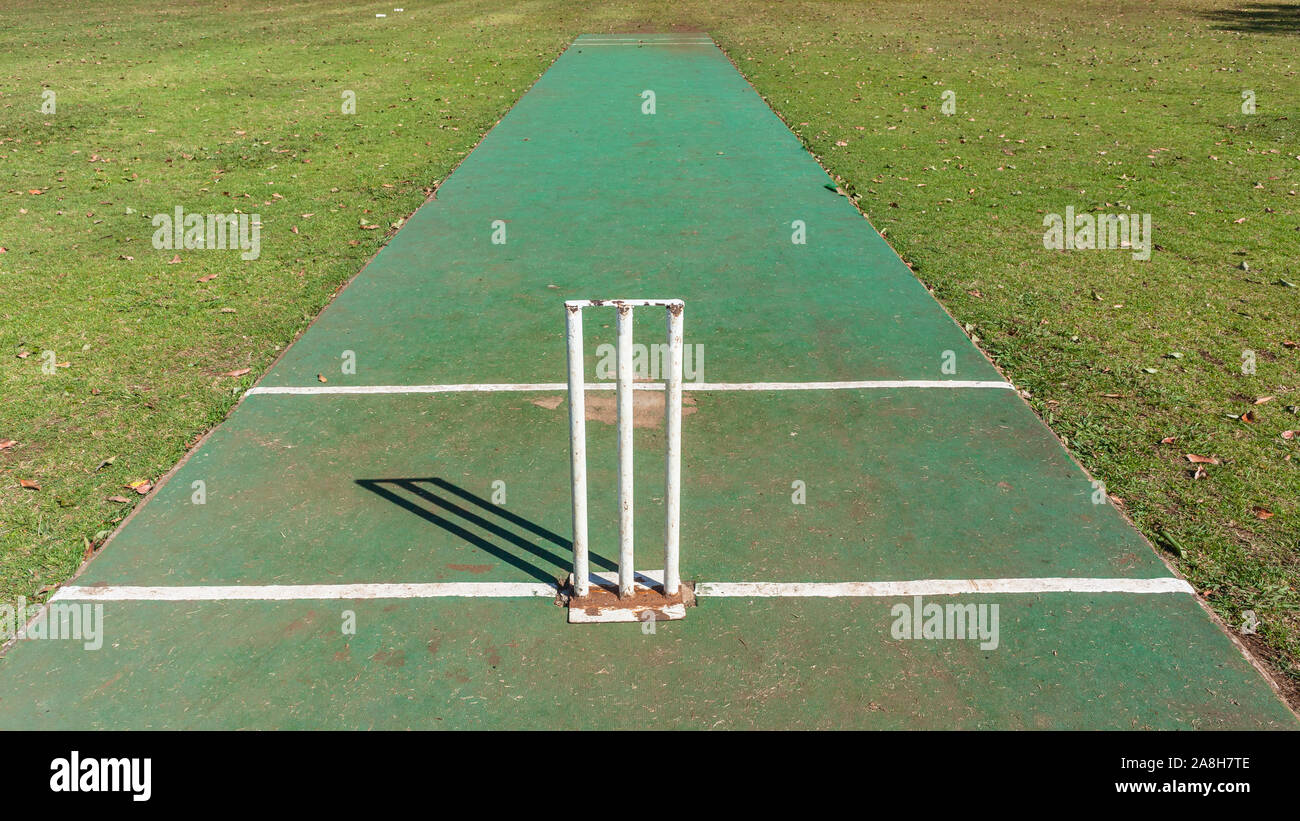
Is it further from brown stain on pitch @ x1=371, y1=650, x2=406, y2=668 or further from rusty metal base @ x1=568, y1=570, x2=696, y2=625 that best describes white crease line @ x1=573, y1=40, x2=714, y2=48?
brown stain on pitch @ x1=371, y1=650, x2=406, y2=668

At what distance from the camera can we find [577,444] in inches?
177

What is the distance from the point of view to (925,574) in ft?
16.4

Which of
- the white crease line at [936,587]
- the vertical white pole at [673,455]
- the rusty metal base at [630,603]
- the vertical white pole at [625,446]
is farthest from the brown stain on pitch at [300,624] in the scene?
the white crease line at [936,587]

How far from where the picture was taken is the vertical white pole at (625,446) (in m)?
4.12

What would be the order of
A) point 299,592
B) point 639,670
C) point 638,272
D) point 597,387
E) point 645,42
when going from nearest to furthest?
point 639,670 < point 299,592 < point 597,387 < point 638,272 < point 645,42

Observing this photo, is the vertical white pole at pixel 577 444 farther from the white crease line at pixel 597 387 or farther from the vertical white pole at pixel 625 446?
the white crease line at pixel 597 387

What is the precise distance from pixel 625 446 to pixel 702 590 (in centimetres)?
99

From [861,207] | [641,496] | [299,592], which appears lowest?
[299,592]

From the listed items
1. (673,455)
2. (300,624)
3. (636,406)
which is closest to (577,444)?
(673,455)

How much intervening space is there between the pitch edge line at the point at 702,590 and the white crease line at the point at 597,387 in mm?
2283

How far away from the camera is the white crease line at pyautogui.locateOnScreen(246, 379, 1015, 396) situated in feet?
22.8

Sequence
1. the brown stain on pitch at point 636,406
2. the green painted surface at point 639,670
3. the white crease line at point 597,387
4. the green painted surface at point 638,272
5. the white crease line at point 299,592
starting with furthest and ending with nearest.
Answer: the green painted surface at point 638,272
the white crease line at point 597,387
the brown stain on pitch at point 636,406
the white crease line at point 299,592
the green painted surface at point 639,670

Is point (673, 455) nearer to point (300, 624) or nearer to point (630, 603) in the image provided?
point (630, 603)
